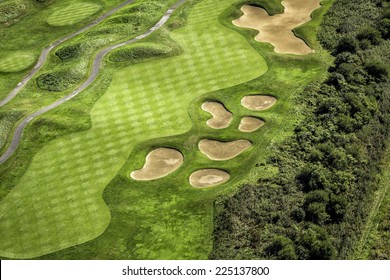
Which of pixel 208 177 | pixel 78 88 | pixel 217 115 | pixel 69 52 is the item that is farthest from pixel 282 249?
pixel 69 52

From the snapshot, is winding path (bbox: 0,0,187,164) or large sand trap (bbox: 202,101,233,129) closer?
large sand trap (bbox: 202,101,233,129)

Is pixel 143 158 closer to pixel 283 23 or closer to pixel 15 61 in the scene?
pixel 15 61

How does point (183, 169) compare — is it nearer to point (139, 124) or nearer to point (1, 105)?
point (139, 124)

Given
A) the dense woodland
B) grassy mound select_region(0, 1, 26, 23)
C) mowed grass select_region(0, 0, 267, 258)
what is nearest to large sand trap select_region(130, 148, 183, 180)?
mowed grass select_region(0, 0, 267, 258)

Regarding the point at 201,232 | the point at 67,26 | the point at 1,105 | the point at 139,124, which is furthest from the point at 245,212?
the point at 67,26

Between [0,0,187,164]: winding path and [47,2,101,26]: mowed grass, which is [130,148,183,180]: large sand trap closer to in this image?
[0,0,187,164]: winding path

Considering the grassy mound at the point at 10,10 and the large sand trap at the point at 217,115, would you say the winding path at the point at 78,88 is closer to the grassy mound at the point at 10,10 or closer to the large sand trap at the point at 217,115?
the grassy mound at the point at 10,10
